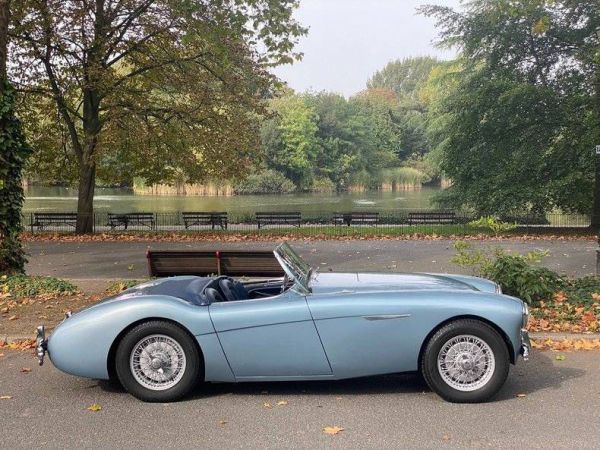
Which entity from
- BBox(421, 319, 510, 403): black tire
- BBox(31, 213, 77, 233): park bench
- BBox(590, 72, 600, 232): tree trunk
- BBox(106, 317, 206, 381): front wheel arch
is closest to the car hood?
BBox(421, 319, 510, 403): black tire

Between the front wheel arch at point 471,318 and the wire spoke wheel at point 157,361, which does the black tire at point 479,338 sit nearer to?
the front wheel arch at point 471,318

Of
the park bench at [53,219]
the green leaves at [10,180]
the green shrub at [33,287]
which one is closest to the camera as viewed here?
the green shrub at [33,287]

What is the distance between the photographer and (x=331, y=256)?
1445 centimetres

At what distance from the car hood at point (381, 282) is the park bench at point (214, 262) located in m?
4.05

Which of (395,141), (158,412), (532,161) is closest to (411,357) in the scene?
(158,412)

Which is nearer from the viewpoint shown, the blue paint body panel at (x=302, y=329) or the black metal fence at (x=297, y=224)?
the blue paint body panel at (x=302, y=329)

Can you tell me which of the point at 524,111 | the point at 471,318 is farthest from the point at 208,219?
the point at 471,318

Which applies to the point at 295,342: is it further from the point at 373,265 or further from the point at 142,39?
the point at 142,39

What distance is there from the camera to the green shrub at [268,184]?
2753 inches

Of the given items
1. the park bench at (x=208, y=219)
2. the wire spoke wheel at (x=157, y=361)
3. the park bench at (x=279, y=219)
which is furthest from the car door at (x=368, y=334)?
the park bench at (x=208, y=219)

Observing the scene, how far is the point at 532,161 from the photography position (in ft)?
76.1

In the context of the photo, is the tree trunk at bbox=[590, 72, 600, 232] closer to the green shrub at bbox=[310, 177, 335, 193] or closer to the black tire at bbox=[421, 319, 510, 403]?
the black tire at bbox=[421, 319, 510, 403]

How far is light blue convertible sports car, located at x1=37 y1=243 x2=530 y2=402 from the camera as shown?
4656 millimetres

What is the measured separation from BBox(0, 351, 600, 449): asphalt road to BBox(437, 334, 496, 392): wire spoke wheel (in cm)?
18
